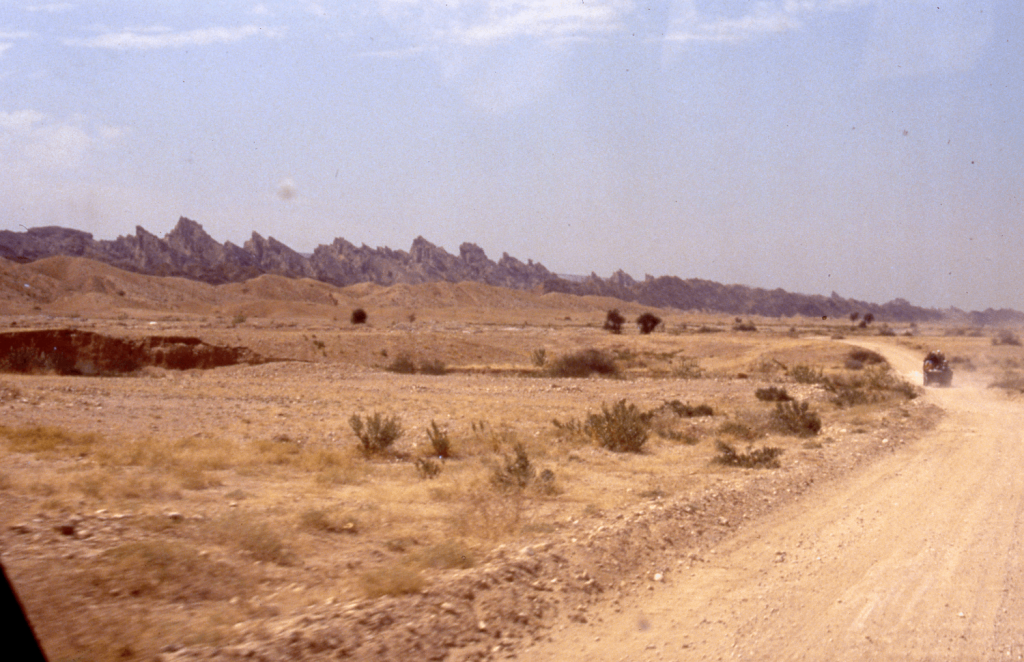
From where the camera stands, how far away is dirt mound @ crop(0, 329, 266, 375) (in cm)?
3491

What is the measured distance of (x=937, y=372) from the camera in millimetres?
35812

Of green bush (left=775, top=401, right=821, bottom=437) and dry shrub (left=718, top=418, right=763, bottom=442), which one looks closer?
dry shrub (left=718, top=418, right=763, bottom=442)

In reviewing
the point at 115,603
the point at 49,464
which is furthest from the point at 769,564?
the point at 49,464

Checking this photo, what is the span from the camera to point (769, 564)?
28.2ft

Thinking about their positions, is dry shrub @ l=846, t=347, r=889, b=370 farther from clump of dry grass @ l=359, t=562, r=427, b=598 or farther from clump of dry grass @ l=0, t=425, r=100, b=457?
clump of dry grass @ l=359, t=562, r=427, b=598

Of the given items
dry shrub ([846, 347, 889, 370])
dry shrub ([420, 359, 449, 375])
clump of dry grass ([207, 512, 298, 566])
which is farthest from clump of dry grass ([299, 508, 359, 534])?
dry shrub ([846, 347, 889, 370])

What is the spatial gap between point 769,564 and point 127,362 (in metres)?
36.6

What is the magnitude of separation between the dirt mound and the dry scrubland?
304cm

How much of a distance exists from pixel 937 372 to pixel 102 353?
129ft

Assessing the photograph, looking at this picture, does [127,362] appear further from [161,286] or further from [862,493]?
[161,286]

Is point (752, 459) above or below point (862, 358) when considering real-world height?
above

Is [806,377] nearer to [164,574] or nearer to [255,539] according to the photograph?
[255,539]

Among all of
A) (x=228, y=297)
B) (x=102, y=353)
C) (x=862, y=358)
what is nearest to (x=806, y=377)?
(x=862, y=358)

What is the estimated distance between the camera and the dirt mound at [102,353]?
115 ft
